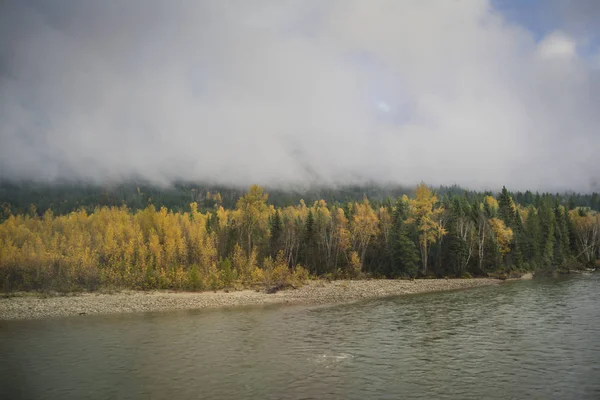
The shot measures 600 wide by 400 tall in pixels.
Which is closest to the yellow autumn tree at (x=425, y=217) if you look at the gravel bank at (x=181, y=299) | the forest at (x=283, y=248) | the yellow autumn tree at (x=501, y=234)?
the forest at (x=283, y=248)

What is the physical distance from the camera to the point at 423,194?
81000mm

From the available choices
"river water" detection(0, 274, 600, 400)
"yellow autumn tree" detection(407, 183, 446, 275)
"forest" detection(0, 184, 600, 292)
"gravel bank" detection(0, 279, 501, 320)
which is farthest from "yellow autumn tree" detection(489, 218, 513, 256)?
"river water" detection(0, 274, 600, 400)

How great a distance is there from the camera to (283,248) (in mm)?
92688

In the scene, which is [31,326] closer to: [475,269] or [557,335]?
[557,335]

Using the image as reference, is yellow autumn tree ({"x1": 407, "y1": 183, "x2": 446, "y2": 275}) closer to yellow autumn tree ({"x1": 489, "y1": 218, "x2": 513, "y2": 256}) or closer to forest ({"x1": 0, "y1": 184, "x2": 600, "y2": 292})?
forest ({"x1": 0, "y1": 184, "x2": 600, "y2": 292})

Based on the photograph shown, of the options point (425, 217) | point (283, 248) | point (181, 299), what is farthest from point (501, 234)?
point (181, 299)

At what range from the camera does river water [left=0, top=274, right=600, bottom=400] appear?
65.9ft

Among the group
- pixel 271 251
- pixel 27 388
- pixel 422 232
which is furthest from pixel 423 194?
pixel 27 388

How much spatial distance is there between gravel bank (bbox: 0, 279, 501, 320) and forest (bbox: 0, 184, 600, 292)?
6.91 metres

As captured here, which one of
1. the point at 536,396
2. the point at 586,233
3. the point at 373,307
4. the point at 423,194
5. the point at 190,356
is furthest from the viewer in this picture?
the point at 586,233

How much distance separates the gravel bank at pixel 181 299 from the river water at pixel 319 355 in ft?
23.2

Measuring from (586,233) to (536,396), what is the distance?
10506cm

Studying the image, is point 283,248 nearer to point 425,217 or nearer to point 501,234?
point 425,217

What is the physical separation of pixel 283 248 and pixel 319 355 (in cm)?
6636
